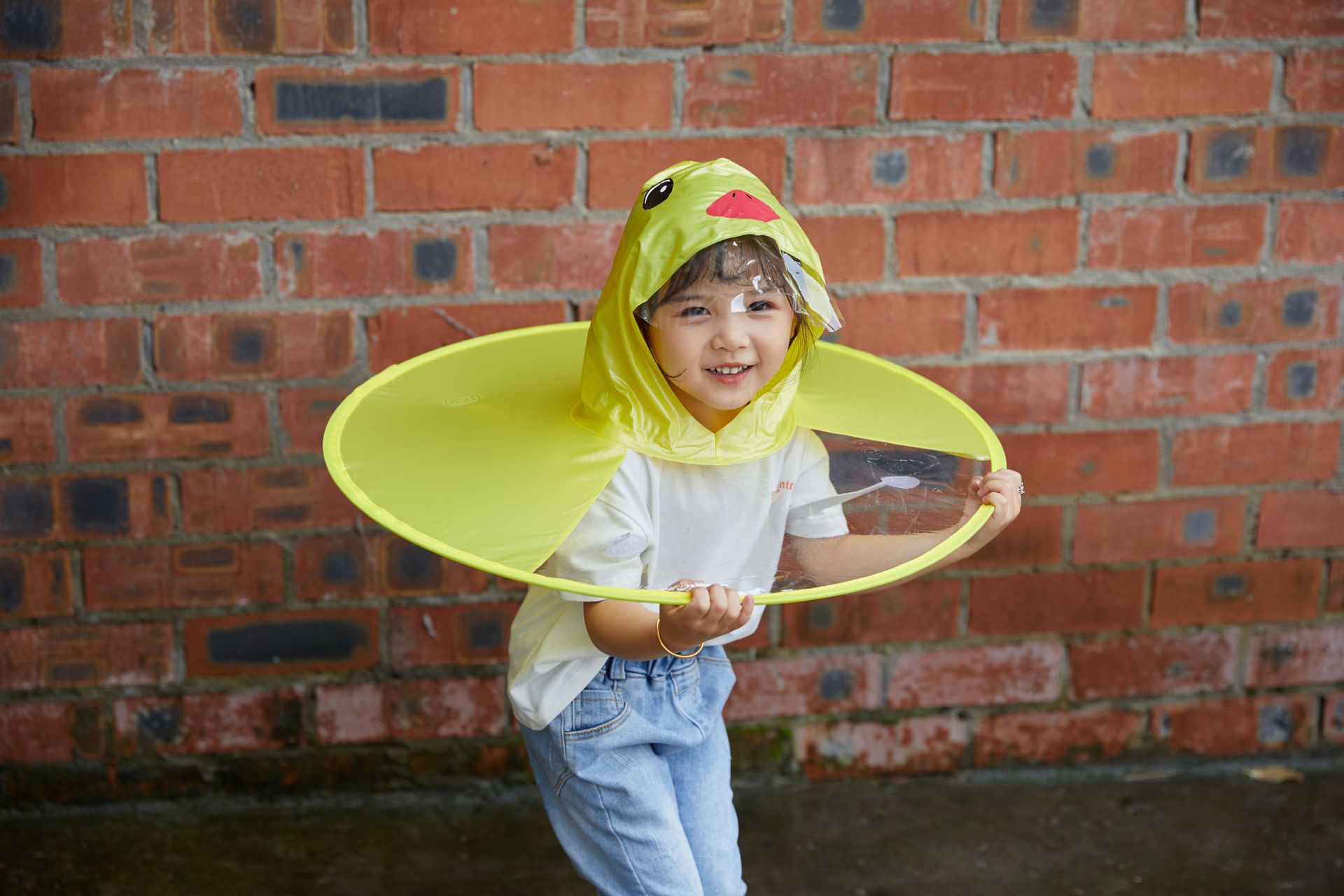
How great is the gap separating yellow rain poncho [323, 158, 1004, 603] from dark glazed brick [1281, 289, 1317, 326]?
2.73 ft

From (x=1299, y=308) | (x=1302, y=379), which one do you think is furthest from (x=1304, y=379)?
(x=1299, y=308)

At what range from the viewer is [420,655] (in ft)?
7.11

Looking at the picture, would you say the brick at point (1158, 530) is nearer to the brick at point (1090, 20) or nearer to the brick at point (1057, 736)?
the brick at point (1057, 736)

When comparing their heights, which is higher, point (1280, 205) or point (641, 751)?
point (1280, 205)

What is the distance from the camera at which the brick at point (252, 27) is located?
184cm

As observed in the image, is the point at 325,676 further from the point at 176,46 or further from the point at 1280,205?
the point at 1280,205

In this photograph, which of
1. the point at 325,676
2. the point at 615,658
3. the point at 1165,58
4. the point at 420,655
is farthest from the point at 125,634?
the point at 1165,58

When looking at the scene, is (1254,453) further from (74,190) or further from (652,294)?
(74,190)

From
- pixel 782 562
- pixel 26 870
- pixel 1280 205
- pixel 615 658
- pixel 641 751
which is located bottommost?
pixel 26 870

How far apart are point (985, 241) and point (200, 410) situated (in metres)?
1.20

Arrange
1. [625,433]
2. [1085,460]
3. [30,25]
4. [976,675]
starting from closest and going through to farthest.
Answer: [625,433] → [30,25] → [1085,460] → [976,675]

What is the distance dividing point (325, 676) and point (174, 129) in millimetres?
869

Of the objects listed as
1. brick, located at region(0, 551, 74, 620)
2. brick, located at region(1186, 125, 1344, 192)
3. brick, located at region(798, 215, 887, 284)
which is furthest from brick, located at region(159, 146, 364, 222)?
brick, located at region(1186, 125, 1344, 192)

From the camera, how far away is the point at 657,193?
1472mm
